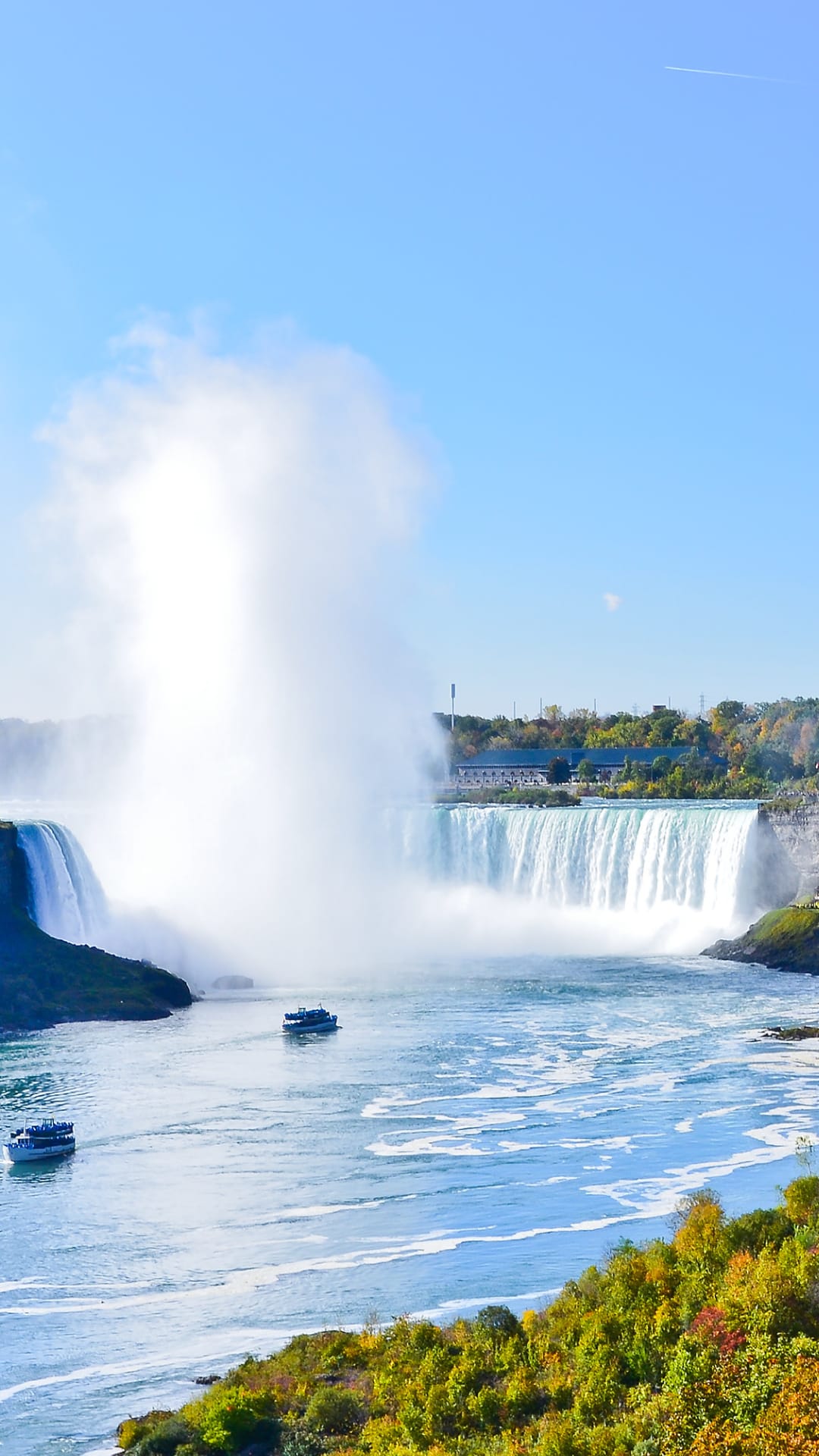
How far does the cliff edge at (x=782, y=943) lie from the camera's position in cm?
5059

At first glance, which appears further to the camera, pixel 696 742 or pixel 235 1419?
pixel 696 742

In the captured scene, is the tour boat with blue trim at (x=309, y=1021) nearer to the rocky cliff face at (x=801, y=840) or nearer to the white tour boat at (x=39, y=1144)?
the white tour boat at (x=39, y=1144)

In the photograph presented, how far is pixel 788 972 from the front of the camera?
50.1 meters

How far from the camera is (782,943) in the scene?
170 feet

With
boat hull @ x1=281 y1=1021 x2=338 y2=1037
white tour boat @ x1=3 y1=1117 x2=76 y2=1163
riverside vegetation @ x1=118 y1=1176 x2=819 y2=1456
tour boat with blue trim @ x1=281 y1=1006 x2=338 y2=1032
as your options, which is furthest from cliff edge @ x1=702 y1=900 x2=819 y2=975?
riverside vegetation @ x1=118 y1=1176 x2=819 y2=1456

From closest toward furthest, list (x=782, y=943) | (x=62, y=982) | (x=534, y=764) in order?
(x=62, y=982), (x=782, y=943), (x=534, y=764)

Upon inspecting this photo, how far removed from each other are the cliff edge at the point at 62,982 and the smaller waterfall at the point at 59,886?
176 cm

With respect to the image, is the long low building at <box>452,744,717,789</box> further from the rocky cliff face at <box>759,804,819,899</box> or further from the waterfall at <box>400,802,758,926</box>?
the rocky cliff face at <box>759,804,819,899</box>

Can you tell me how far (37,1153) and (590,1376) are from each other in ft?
52.3

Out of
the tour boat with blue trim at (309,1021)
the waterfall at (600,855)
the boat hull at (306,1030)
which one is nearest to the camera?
the boat hull at (306,1030)

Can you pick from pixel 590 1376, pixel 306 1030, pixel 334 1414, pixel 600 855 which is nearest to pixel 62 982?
pixel 306 1030

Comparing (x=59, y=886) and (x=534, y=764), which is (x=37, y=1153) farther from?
(x=534, y=764)

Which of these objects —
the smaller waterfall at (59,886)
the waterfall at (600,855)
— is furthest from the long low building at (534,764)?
the smaller waterfall at (59,886)

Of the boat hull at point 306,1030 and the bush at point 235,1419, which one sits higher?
the bush at point 235,1419
